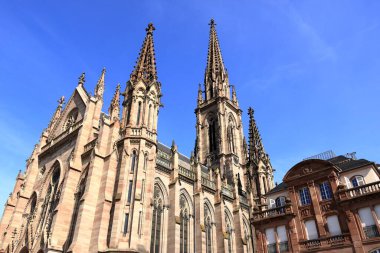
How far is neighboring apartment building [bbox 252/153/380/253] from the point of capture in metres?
20.4

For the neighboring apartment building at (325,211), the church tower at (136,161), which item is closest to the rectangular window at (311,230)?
the neighboring apartment building at (325,211)

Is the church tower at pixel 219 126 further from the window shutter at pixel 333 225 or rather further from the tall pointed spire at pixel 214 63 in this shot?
the window shutter at pixel 333 225

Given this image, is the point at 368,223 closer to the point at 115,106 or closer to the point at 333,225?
the point at 333,225

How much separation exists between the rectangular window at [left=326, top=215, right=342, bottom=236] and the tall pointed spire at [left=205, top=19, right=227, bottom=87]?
129 feet

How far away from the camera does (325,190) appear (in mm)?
23297

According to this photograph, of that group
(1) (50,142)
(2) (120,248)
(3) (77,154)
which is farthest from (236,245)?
(1) (50,142)

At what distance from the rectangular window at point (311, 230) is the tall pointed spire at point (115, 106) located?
18486mm

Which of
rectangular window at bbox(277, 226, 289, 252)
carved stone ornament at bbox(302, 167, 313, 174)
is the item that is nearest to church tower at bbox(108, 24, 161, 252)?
rectangular window at bbox(277, 226, 289, 252)

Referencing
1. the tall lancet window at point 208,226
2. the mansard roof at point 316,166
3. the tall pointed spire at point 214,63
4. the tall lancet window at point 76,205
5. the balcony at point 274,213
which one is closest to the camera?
the mansard roof at point 316,166

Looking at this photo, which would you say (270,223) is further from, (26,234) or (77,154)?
(26,234)

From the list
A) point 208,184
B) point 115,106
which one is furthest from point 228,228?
point 115,106

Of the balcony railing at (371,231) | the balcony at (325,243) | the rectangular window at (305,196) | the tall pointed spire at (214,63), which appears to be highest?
the tall pointed spire at (214,63)

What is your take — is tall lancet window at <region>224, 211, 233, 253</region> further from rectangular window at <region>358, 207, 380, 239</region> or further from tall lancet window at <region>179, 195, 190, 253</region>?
rectangular window at <region>358, 207, 380, 239</region>

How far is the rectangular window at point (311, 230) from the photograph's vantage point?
22500 mm
